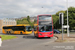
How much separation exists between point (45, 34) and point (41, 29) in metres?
1.00

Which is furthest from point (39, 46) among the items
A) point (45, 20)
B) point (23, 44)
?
point (45, 20)

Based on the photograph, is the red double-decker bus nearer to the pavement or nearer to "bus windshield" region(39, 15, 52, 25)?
"bus windshield" region(39, 15, 52, 25)

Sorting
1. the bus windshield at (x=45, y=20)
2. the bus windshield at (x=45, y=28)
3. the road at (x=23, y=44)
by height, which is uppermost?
the bus windshield at (x=45, y=20)

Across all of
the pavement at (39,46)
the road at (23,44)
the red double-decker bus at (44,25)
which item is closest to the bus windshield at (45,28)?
the red double-decker bus at (44,25)

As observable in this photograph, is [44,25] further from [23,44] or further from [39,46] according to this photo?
[39,46]

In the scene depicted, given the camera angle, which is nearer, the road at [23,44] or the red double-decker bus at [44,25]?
the road at [23,44]

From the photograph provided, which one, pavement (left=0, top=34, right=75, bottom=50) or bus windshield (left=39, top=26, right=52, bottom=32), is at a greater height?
bus windshield (left=39, top=26, right=52, bottom=32)

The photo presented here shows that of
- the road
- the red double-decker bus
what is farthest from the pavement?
the red double-decker bus

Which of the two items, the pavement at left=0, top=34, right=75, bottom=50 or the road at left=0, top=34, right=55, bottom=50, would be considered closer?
the pavement at left=0, top=34, right=75, bottom=50

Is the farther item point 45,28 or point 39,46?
point 45,28

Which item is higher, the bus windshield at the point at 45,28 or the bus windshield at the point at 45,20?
the bus windshield at the point at 45,20

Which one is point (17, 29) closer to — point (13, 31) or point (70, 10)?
point (13, 31)

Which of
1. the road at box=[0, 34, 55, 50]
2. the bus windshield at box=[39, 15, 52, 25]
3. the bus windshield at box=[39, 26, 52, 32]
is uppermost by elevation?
the bus windshield at box=[39, 15, 52, 25]

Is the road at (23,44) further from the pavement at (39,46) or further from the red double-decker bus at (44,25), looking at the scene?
the red double-decker bus at (44,25)
